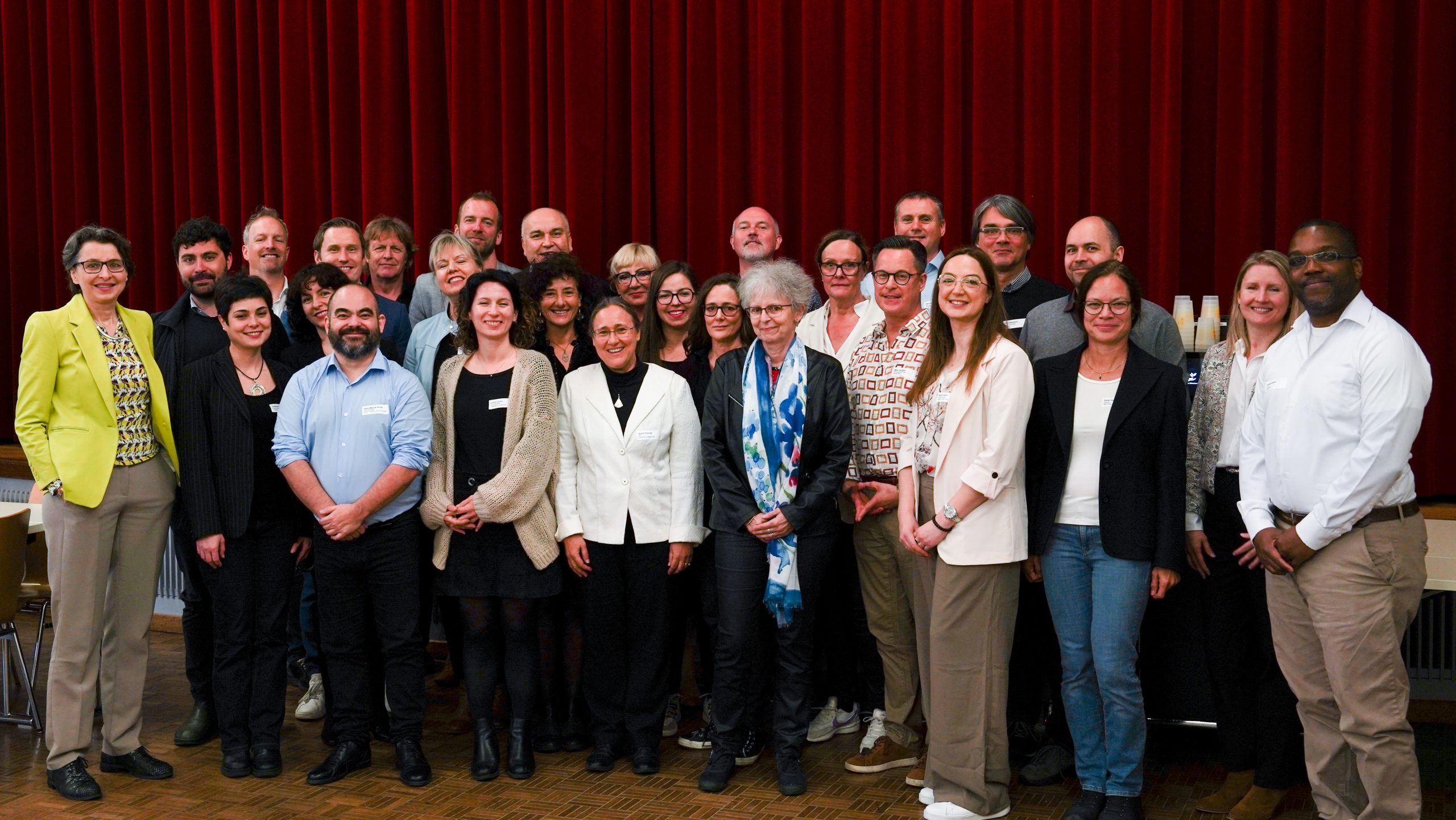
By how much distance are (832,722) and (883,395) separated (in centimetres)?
128

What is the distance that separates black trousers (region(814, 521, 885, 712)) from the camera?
423cm

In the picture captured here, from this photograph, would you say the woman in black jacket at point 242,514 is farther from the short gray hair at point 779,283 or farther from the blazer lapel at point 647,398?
the short gray hair at point 779,283

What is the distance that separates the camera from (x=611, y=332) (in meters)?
3.92

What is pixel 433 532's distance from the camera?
13.2 feet

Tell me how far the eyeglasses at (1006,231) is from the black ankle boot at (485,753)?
2392mm

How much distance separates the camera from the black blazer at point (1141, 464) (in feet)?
10.9

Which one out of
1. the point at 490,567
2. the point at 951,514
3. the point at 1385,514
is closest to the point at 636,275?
the point at 490,567

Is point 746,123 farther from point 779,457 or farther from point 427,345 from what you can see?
point 779,457

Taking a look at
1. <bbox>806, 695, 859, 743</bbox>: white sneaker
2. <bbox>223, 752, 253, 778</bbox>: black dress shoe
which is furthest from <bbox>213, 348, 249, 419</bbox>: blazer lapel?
<bbox>806, 695, 859, 743</bbox>: white sneaker

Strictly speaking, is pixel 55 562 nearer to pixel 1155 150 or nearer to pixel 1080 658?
pixel 1080 658

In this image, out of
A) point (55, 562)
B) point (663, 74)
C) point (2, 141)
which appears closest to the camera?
point (55, 562)

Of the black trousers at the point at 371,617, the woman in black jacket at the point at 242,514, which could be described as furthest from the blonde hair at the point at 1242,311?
the woman in black jacket at the point at 242,514

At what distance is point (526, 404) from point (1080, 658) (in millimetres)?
1843

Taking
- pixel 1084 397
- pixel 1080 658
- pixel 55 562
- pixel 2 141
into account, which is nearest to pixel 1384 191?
pixel 1084 397
